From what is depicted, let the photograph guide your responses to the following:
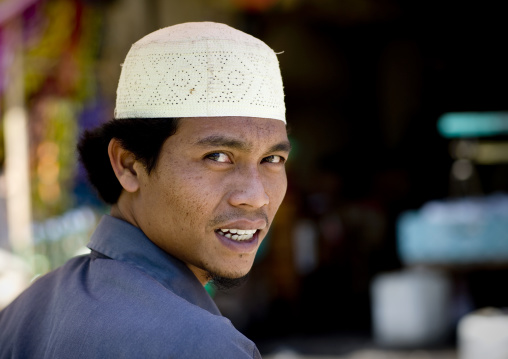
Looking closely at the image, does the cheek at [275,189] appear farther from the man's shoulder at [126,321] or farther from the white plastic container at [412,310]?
the white plastic container at [412,310]

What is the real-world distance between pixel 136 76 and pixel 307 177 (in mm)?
7248

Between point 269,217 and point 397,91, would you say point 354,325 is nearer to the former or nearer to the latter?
point 397,91

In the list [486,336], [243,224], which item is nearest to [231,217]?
[243,224]

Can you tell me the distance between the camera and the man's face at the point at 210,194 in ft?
4.55

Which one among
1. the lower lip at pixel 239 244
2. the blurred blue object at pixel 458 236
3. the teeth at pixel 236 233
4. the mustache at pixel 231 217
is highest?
the mustache at pixel 231 217

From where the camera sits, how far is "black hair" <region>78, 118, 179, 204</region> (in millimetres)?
1418

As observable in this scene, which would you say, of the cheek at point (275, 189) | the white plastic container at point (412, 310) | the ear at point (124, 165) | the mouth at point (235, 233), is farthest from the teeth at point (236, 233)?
the white plastic container at point (412, 310)

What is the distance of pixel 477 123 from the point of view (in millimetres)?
7879

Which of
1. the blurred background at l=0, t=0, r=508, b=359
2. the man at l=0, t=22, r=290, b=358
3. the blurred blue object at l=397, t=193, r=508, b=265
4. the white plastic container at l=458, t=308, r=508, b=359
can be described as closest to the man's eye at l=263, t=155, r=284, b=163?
the man at l=0, t=22, r=290, b=358

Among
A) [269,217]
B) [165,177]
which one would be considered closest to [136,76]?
[165,177]

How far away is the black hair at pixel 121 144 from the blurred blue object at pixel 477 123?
22.1ft

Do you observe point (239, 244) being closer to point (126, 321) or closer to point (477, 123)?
point (126, 321)

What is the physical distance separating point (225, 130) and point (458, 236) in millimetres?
5938

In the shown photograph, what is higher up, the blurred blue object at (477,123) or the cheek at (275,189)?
the blurred blue object at (477,123)
